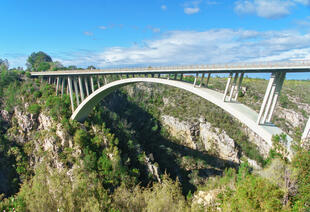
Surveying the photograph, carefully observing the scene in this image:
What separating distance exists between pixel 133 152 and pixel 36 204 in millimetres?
22690

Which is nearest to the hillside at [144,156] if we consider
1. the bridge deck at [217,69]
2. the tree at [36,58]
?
the bridge deck at [217,69]

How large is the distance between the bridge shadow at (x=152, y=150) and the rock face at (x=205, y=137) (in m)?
1.30

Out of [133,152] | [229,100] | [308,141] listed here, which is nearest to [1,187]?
[133,152]

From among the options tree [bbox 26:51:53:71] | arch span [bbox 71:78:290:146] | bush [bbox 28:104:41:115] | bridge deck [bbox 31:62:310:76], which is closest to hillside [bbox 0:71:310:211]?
bush [bbox 28:104:41:115]

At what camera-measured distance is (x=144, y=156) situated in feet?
100

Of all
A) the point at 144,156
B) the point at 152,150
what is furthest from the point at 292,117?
the point at 144,156

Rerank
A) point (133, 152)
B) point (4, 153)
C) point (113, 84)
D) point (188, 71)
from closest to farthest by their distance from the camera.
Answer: point (188, 71)
point (113, 84)
point (4, 153)
point (133, 152)

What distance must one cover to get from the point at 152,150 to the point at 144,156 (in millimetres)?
9091

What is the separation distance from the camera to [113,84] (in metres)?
23.8

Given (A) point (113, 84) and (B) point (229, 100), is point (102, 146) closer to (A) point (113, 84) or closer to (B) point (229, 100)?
(A) point (113, 84)

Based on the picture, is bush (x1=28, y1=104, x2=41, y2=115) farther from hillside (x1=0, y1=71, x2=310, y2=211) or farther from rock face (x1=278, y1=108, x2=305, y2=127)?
rock face (x1=278, y1=108, x2=305, y2=127)

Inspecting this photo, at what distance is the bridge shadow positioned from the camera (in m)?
31.2

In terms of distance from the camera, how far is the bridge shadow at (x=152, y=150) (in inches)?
1227

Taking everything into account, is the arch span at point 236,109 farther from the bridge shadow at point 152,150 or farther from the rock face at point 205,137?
the rock face at point 205,137
